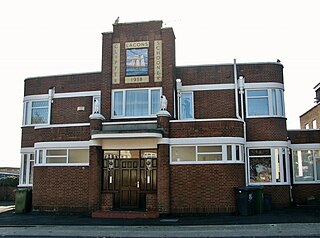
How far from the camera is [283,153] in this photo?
1805 cm

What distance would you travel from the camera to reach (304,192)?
19.1 meters

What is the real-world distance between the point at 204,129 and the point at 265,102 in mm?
4608

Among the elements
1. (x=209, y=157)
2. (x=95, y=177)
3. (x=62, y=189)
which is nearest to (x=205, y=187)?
(x=209, y=157)

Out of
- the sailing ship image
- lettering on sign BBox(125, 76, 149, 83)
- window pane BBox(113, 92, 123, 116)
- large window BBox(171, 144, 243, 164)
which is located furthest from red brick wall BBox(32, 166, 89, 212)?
the sailing ship image

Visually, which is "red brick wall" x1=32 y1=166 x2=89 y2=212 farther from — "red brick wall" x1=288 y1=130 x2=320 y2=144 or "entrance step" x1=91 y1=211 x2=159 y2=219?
"red brick wall" x1=288 y1=130 x2=320 y2=144

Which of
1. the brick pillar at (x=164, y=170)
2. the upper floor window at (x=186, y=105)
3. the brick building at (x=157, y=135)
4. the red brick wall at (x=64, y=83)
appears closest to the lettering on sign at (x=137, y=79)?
the brick building at (x=157, y=135)

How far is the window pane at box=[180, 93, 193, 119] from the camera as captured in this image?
19172mm

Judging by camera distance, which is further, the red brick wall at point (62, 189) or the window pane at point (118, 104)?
the window pane at point (118, 104)

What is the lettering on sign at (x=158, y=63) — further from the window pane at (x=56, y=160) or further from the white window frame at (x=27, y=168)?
the white window frame at (x=27, y=168)

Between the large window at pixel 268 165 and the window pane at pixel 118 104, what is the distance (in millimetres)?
6934

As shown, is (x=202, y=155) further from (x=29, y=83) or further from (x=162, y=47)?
(x=29, y=83)

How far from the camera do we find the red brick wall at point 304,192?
19.0 metres

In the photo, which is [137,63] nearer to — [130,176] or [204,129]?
[204,129]

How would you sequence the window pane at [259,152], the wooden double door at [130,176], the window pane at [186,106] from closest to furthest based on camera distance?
the wooden double door at [130,176], the window pane at [259,152], the window pane at [186,106]
